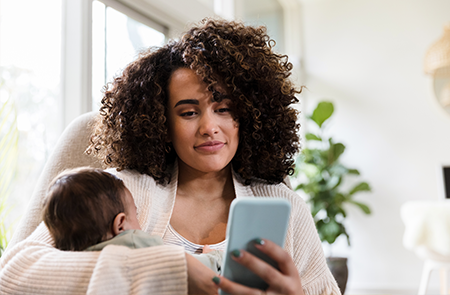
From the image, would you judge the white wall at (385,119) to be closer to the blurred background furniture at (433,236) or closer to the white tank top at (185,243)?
the blurred background furniture at (433,236)

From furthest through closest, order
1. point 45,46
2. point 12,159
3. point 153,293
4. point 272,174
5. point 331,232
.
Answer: point 331,232 < point 45,46 < point 12,159 < point 272,174 < point 153,293

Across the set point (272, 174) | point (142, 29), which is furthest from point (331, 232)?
point (272, 174)

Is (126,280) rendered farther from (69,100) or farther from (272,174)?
(69,100)

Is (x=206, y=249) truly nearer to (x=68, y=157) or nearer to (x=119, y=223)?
(x=119, y=223)

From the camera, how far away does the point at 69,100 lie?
2189 millimetres

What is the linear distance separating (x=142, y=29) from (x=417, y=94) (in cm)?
295

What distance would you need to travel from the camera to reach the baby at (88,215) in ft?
2.61

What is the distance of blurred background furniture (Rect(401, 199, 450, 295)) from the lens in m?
3.12

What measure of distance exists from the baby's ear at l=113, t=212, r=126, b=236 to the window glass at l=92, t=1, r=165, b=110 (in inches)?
59.8

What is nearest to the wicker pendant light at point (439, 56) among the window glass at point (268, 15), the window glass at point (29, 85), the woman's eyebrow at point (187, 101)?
the window glass at point (268, 15)

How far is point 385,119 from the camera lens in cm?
439

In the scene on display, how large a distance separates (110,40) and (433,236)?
2.72 metres

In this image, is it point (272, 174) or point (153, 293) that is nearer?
point (153, 293)

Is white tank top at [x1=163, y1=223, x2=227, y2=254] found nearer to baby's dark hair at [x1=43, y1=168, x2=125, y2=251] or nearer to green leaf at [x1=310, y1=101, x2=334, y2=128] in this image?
baby's dark hair at [x1=43, y1=168, x2=125, y2=251]
